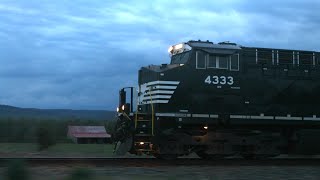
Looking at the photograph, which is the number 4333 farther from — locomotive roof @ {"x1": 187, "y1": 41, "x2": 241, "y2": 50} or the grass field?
the grass field

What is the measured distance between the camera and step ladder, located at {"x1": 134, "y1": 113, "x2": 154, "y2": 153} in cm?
1681

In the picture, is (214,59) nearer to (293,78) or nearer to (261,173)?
(293,78)

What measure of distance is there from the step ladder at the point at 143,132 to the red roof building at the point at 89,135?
99.9 feet

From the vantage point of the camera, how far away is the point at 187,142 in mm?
17109

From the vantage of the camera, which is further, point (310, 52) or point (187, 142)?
point (310, 52)

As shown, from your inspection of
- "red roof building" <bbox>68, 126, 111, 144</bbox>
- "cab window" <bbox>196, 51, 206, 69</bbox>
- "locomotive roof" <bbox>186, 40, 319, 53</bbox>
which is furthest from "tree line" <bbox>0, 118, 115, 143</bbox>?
"cab window" <bbox>196, 51, 206, 69</bbox>

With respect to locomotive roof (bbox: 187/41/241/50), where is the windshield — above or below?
below

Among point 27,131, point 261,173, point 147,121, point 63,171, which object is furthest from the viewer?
point 27,131

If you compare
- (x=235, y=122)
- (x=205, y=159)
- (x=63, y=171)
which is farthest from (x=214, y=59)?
(x=63, y=171)

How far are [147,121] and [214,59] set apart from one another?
3541mm

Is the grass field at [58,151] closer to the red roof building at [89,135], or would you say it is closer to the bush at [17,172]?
the red roof building at [89,135]

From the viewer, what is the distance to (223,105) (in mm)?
17844

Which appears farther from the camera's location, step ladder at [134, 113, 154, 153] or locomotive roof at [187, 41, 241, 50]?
locomotive roof at [187, 41, 241, 50]

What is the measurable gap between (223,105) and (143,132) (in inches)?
129
